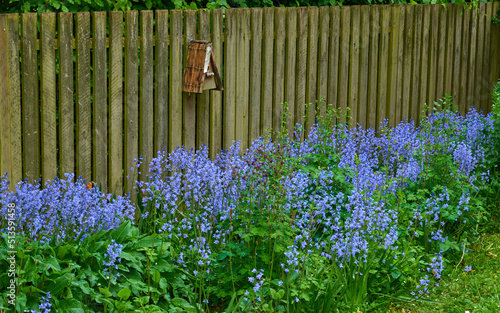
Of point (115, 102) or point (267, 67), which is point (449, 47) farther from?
point (115, 102)

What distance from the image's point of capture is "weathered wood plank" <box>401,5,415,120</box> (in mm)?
7555

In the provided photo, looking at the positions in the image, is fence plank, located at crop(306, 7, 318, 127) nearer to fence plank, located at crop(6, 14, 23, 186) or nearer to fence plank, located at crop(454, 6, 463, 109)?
fence plank, located at crop(454, 6, 463, 109)

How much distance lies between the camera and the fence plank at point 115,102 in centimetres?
483

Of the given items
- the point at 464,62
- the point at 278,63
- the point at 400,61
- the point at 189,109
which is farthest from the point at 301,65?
the point at 464,62

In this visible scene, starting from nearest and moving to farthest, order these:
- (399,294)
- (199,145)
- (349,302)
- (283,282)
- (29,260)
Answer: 1. (29,260)
2. (283,282)
3. (349,302)
4. (399,294)
5. (199,145)

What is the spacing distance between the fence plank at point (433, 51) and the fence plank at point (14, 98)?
528 centimetres

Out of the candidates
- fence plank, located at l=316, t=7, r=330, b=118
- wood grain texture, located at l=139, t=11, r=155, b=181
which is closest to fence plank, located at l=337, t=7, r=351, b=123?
fence plank, located at l=316, t=7, r=330, b=118

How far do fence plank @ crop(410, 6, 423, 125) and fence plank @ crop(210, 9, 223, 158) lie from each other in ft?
10.1

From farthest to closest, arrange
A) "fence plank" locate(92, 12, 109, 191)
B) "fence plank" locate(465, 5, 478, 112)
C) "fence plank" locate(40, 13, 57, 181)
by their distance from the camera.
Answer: "fence plank" locate(465, 5, 478, 112) → "fence plank" locate(92, 12, 109, 191) → "fence plank" locate(40, 13, 57, 181)

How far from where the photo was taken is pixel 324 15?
643 centimetres

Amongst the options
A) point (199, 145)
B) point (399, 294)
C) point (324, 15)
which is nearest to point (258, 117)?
point (199, 145)

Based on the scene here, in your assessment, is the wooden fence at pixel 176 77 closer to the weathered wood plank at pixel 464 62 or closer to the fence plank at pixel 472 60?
the weathered wood plank at pixel 464 62

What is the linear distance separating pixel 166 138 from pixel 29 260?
2044 mm

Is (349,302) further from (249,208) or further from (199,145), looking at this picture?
(199,145)
